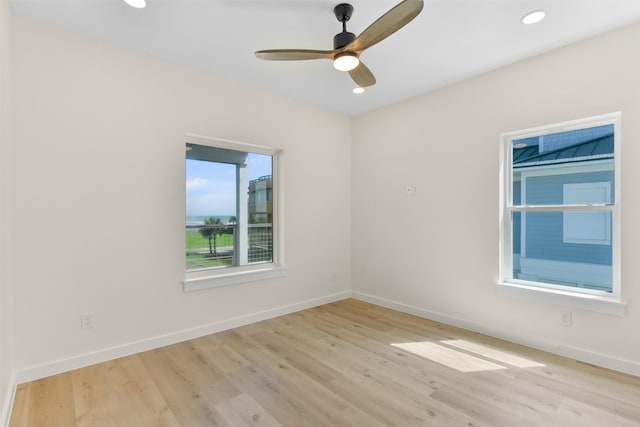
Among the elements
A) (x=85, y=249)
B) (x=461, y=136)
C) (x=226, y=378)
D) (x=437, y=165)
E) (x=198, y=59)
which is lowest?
(x=226, y=378)

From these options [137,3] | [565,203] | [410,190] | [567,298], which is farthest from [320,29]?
[567,298]

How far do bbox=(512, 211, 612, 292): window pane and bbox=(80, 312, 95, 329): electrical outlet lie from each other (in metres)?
3.93

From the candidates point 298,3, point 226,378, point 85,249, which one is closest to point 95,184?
point 85,249

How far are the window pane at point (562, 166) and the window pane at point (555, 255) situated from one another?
160 millimetres

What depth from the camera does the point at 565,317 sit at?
8.89 ft

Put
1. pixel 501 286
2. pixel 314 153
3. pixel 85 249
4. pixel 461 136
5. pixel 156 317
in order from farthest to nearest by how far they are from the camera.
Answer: pixel 314 153
pixel 461 136
pixel 501 286
pixel 156 317
pixel 85 249

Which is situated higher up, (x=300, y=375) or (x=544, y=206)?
(x=544, y=206)

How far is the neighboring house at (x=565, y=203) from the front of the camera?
104 inches

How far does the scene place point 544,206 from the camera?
2951 millimetres

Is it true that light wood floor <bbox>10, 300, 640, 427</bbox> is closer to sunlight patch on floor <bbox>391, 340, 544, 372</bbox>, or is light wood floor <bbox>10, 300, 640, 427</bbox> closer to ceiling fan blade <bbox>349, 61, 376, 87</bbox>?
sunlight patch on floor <bbox>391, 340, 544, 372</bbox>

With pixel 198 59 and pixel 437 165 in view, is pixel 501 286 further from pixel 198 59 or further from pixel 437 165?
pixel 198 59

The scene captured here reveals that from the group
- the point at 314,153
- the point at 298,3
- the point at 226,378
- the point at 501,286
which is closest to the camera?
the point at 298,3

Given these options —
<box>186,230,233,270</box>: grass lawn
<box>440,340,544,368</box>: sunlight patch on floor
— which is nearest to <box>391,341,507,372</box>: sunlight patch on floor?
<box>440,340,544,368</box>: sunlight patch on floor

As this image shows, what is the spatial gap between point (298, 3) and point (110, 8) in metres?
1.35
